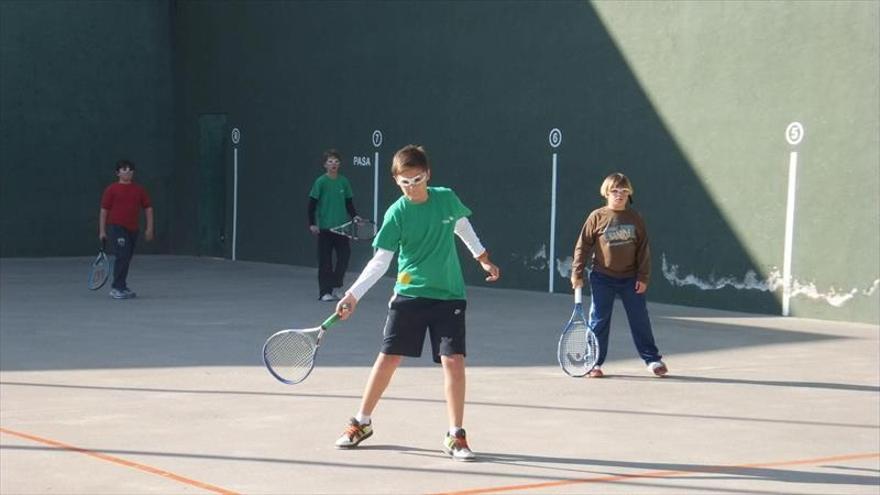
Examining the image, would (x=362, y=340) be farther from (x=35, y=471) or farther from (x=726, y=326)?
(x=35, y=471)

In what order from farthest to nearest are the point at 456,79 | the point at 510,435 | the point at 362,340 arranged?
1. the point at 456,79
2. the point at 362,340
3. the point at 510,435

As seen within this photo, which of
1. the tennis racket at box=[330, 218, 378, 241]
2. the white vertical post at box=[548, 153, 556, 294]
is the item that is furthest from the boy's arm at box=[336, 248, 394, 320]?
the white vertical post at box=[548, 153, 556, 294]

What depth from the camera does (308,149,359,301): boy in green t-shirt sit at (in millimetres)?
16359

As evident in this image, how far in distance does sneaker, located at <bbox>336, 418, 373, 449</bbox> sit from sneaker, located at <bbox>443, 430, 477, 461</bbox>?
492 mm

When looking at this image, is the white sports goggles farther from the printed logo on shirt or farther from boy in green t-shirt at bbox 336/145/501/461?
the printed logo on shirt

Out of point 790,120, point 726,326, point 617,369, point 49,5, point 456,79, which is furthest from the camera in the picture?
point 49,5

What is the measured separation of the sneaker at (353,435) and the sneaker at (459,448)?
49cm

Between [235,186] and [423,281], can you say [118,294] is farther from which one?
[423,281]

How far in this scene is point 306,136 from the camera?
A: 22.0m

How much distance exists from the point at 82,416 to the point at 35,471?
5.32 feet

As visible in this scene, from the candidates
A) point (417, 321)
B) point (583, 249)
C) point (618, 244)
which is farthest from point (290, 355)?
point (618, 244)

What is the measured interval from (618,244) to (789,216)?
5.24 metres

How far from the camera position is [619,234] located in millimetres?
10719

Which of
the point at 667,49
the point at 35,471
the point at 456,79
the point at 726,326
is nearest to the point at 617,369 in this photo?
the point at 726,326
